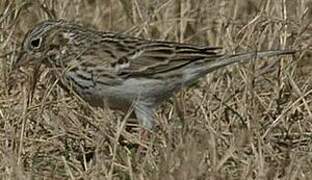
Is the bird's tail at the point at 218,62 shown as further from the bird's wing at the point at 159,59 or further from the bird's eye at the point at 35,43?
the bird's eye at the point at 35,43

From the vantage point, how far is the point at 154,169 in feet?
17.7

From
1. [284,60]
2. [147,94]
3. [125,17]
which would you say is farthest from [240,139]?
[125,17]

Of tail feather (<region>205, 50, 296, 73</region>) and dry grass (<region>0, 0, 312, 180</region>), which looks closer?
dry grass (<region>0, 0, 312, 180</region>)

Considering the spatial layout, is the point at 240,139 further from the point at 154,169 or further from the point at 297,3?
the point at 297,3

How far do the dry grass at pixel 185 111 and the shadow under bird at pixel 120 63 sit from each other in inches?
4.7

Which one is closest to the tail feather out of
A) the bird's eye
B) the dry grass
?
the dry grass

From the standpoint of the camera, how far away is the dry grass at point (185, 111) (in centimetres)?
547

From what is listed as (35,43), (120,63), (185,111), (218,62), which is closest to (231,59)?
(218,62)

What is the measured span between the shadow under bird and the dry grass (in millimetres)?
119

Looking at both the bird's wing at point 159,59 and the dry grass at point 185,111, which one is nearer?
the dry grass at point 185,111

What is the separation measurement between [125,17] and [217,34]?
822 millimetres

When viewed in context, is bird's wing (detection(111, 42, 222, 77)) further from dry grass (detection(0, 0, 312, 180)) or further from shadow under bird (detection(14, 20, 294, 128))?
dry grass (detection(0, 0, 312, 180))

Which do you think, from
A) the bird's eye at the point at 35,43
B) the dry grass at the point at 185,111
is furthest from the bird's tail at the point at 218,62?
Result: the bird's eye at the point at 35,43

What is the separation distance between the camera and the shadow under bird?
20.1ft
